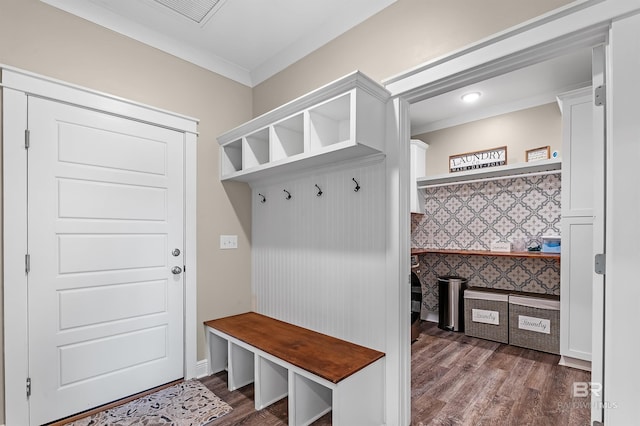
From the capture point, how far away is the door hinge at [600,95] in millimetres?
1321

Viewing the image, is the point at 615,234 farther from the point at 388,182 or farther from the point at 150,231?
the point at 150,231

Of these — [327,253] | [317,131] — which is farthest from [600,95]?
[327,253]

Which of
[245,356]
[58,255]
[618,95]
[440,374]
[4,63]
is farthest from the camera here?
[440,374]

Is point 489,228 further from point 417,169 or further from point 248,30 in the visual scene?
point 248,30

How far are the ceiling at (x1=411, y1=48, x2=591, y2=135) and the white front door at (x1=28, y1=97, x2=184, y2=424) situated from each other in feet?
9.48

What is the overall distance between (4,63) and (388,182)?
7.68 ft

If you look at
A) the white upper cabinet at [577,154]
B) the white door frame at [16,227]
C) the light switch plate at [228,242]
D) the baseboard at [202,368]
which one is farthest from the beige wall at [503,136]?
the white door frame at [16,227]

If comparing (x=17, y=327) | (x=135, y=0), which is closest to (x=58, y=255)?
(x=17, y=327)

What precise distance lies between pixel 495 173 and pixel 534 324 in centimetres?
163

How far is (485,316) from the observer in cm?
349

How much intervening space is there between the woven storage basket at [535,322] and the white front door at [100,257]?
10.6ft

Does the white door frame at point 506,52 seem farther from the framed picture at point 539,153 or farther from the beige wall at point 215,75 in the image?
the framed picture at point 539,153

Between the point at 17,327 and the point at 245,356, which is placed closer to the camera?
the point at 17,327

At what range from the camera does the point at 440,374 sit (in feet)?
8.83
